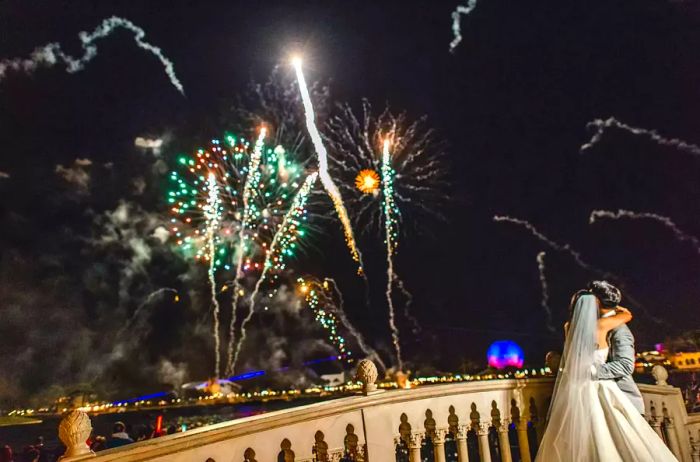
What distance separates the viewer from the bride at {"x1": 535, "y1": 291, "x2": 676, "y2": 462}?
178 inches

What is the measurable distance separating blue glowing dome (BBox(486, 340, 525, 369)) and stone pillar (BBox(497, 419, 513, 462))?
31.3 meters

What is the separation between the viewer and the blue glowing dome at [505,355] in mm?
35156

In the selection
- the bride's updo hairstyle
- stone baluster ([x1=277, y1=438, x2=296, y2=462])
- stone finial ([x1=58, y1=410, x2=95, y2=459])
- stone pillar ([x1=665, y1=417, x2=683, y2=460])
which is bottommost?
stone pillar ([x1=665, y1=417, x2=683, y2=460])

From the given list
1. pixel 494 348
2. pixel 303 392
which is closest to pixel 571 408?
pixel 494 348

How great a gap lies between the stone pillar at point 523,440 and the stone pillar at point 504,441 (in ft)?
0.46

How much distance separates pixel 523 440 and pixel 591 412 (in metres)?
1.15

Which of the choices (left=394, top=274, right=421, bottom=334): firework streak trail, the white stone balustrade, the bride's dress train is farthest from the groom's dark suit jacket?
(left=394, top=274, right=421, bottom=334): firework streak trail

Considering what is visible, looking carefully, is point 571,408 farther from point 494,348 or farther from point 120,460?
point 494,348

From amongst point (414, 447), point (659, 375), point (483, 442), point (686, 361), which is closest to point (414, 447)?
point (414, 447)

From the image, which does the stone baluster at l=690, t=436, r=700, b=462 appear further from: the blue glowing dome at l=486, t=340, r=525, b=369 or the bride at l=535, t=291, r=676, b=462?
the blue glowing dome at l=486, t=340, r=525, b=369

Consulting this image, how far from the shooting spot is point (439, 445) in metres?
5.13

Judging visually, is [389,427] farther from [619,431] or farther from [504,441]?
[619,431]

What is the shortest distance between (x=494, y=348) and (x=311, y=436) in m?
34.4

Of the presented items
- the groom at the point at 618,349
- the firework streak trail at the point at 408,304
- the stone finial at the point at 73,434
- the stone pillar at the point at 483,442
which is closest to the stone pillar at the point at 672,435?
the groom at the point at 618,349
